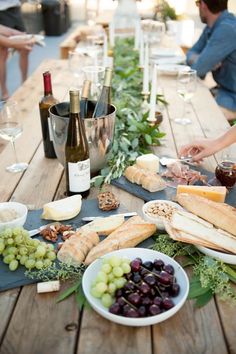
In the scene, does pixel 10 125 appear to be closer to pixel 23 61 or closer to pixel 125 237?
pixel 125 237

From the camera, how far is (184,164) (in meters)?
1.46

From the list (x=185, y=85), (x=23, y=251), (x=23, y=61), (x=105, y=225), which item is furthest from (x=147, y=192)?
(x=23, y=61)

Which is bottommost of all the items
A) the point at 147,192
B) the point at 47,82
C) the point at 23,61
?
the point at 23,61

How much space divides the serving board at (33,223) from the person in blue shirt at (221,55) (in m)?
1.71

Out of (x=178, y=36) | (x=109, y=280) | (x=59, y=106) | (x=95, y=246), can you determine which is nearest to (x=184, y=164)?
(x=59, y=106)

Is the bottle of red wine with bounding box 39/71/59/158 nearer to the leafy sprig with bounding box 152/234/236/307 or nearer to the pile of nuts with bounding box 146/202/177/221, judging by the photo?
Answer: the pile of nuts with bounding box 146/202/177/221

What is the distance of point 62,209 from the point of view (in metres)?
1.08

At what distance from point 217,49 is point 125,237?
2.17 meters

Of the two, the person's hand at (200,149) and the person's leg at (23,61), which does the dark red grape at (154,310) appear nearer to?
the person's hand at (200,149)

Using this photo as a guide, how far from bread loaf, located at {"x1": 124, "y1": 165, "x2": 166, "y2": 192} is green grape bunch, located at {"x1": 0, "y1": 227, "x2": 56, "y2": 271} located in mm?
443

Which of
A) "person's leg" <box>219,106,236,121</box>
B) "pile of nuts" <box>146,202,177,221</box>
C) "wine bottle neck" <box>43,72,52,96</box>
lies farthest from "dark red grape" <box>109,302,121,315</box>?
"person's leg" <box>219,106,236,121</box>

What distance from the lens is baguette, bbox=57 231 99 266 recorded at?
2.93 ft

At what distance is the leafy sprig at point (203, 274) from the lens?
2.73 feet

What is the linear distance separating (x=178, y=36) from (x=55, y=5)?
4.92 metres
